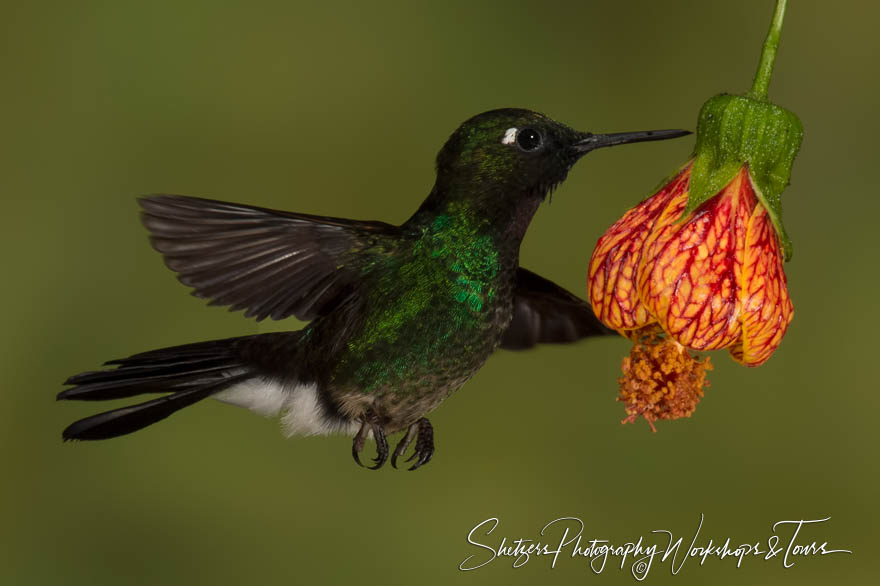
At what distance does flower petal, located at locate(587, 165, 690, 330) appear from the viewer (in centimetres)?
87

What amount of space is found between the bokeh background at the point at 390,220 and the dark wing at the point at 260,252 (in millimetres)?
680

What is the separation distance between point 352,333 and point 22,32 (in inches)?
38.0

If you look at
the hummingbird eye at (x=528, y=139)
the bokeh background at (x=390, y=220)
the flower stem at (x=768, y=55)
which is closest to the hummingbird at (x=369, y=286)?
the hummingbird eye at (x=528, y=139)

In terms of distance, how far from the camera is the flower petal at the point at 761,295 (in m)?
0.84

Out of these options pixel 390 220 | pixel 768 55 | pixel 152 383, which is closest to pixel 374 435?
pixel 152 383

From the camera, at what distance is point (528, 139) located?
3.13 ft

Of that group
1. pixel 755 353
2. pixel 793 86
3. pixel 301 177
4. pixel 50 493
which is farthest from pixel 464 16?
pixel 755 353

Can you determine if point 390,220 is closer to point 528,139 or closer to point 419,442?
point 419,442

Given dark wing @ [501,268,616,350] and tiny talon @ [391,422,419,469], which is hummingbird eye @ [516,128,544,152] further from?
tiny talon @ [391,422,419,469]

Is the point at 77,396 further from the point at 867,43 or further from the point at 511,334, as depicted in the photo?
the point at 867,43

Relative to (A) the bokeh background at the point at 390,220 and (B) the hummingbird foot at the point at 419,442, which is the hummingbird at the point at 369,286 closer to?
(B) the hummingbird foot at the point at 419,442

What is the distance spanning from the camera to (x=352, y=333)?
1045 millimetres

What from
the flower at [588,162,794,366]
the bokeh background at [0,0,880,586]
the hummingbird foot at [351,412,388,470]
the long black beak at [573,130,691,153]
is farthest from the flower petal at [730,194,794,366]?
the bokeh background at [0,0,880,586]

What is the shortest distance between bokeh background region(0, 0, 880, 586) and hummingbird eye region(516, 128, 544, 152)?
73 cm
